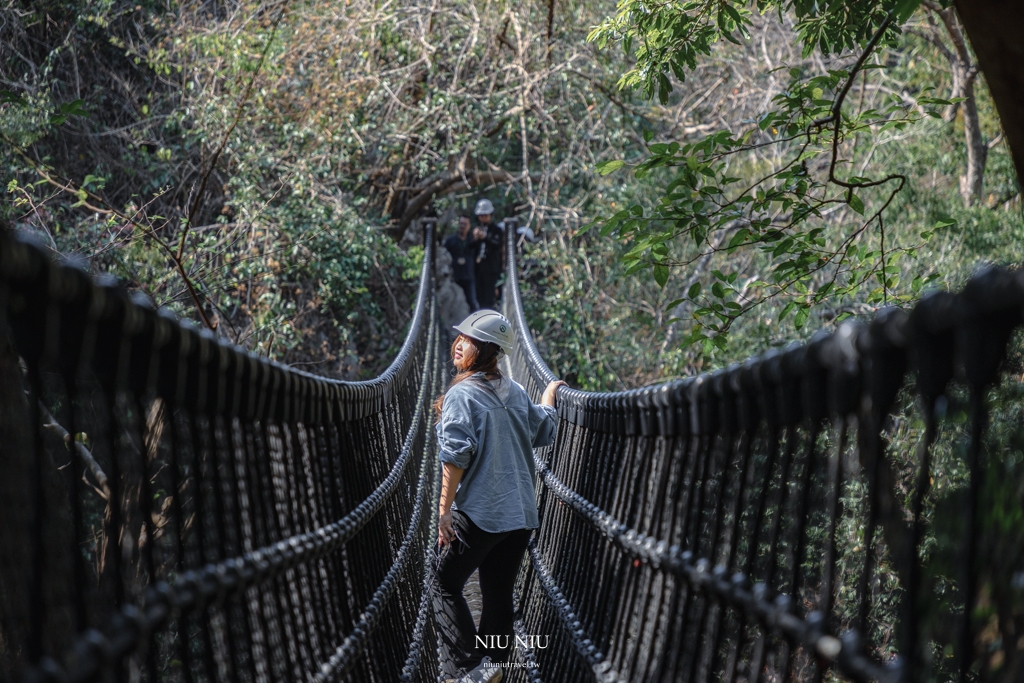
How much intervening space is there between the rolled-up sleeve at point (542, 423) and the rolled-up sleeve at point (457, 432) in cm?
24

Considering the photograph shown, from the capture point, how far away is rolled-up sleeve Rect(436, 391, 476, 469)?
2.69 meters

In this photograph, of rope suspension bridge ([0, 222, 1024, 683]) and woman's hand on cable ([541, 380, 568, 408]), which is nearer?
rope suspension bridge ([0, 222, 1024, 683])

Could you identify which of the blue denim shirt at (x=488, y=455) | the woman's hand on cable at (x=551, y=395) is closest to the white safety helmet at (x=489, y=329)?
the blue denim shirt at (x=488, y=455)

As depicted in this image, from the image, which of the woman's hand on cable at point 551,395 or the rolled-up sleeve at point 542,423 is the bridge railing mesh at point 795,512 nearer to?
the rolled-up sleeve at point 542,423

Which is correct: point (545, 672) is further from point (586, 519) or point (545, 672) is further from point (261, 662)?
point (261, 662)

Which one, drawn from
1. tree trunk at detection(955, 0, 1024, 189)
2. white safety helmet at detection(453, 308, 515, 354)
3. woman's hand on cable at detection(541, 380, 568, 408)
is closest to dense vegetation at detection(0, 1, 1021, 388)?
woman's hand on cable at detection(541, 380, 568, 408)

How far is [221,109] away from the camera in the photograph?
296 inches

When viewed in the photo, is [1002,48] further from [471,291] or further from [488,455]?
[471,291]

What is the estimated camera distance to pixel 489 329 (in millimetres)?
2828

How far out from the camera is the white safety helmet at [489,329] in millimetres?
2807

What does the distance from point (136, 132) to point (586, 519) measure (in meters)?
7.16

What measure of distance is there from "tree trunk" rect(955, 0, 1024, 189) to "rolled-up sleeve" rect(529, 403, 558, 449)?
1.78m

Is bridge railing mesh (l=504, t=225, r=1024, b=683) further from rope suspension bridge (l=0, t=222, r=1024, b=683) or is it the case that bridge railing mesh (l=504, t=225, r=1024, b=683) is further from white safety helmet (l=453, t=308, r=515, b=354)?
white safety helmet (l=453, t=308, r=515, b=354)

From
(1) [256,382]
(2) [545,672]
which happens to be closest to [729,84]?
(2) [545,672]
